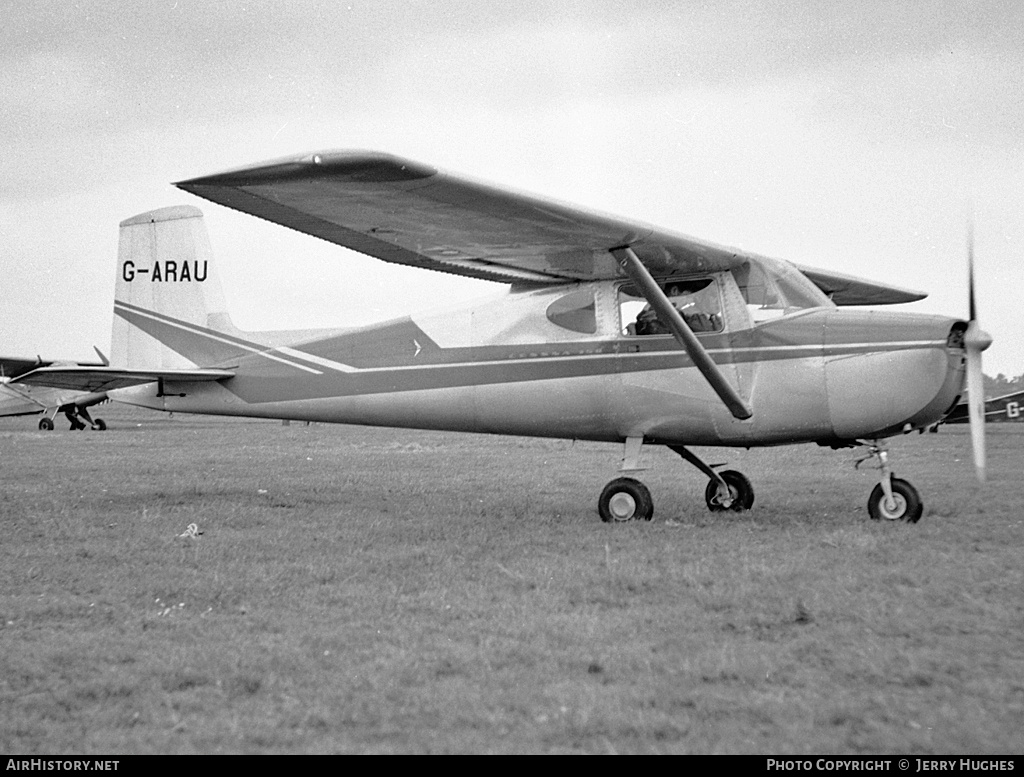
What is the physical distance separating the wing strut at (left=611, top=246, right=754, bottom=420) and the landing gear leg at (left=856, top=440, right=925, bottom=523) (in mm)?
1516

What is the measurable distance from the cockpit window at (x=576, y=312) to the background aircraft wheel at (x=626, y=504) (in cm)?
176

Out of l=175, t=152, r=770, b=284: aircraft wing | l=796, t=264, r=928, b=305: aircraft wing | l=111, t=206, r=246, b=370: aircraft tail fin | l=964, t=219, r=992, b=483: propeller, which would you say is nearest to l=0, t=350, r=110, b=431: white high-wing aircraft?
l=111, t=206, r=246, b=370: aircraft tail fin

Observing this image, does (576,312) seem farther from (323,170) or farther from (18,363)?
(18,363)

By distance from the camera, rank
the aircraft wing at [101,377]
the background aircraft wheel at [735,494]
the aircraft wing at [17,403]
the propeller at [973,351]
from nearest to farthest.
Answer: the propeller at [973,351] → the background aircraft wheel at [735,494] → the aircraft wing at [101,377] → the aircraft wing at [17,403]

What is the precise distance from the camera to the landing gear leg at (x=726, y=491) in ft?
33.7

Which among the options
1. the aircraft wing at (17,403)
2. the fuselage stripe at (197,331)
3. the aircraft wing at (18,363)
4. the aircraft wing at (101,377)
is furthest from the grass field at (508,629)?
the aircraft wing at (17,403)

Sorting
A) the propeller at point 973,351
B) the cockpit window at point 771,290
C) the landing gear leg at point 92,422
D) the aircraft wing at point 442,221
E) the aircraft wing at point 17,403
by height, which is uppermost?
the aircraft wing at point 442,221

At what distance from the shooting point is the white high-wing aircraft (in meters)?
34.0

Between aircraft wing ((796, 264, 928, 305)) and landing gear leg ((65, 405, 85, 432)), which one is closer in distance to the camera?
aircraft wing ((796, 264, 928, 305))

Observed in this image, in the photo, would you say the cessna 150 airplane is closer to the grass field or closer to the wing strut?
the wing strut

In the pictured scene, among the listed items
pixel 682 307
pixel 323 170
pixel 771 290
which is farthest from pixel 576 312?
pixel 323 170

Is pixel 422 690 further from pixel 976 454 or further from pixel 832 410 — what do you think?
pixel 832 410

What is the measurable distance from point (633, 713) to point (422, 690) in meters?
0.91

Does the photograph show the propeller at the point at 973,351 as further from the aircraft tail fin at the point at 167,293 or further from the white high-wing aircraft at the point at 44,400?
the white high-wing aircraft at the point at 44,400
